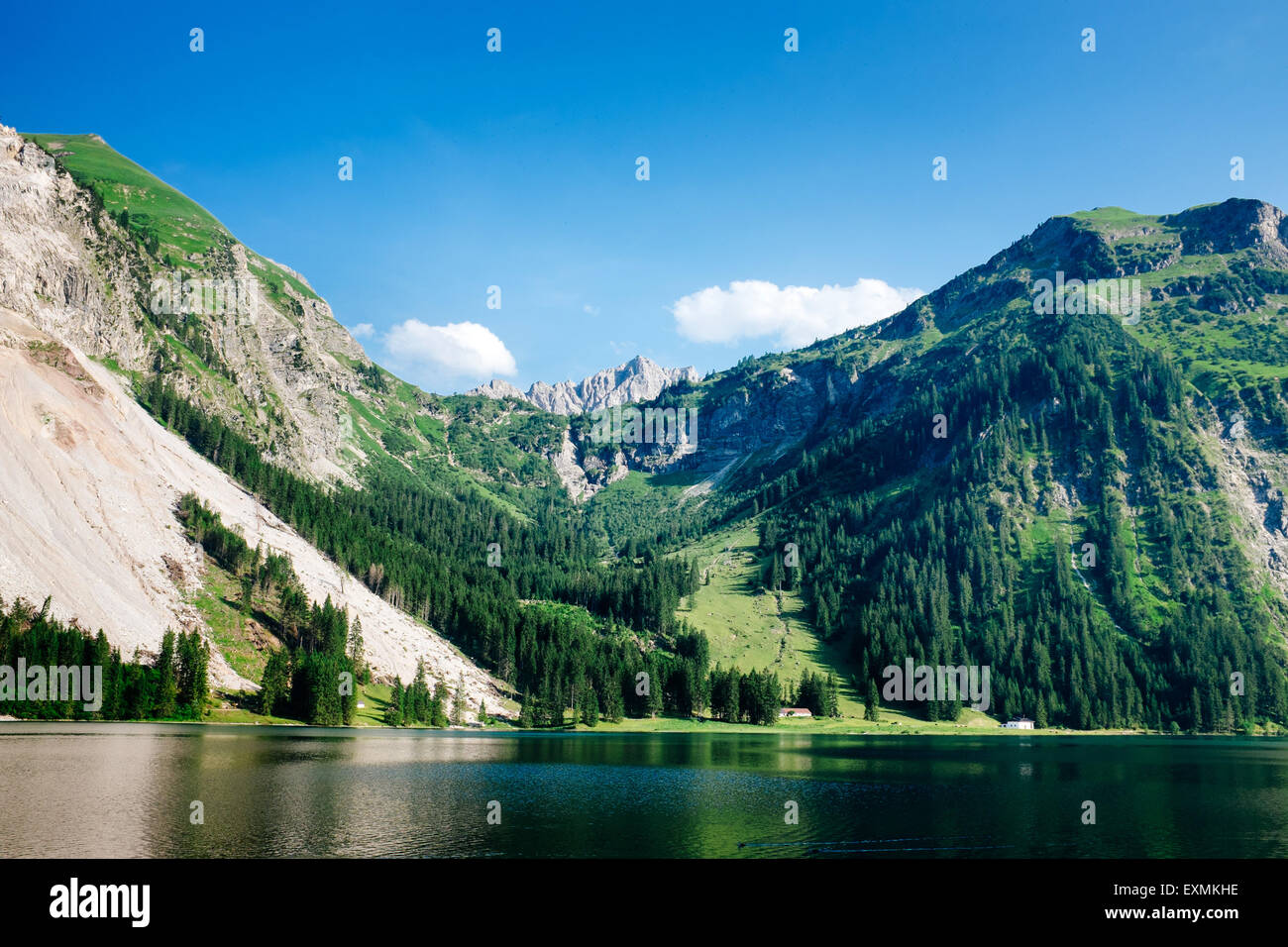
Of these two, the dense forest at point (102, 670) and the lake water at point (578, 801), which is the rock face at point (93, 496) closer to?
the dense forest at point (102, 670)

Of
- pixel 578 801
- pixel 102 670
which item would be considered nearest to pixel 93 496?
pixel 102 670

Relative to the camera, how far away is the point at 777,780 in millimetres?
76000

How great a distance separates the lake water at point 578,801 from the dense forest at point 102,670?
658 cm

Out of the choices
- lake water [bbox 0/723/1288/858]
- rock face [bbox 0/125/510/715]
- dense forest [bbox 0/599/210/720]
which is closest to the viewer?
lake water [bbox 0/723/1288/858]

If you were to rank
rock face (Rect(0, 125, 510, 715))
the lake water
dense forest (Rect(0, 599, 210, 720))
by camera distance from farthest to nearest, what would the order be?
rock face (Rect(0, 125, 510, 715))
dense forest (Rect(0, 599, 210, 720))
the lake water

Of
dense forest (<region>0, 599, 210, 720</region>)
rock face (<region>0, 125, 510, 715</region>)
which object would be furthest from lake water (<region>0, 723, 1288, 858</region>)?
rock face (<region>0, 125, 510, 715</region>)

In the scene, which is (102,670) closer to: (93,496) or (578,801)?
(93,496)

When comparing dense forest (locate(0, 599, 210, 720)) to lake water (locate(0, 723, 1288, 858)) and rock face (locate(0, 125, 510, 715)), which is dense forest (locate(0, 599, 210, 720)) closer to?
rock face (locate(0, 125, 510, 715))

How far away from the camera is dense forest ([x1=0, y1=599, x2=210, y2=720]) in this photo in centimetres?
10225

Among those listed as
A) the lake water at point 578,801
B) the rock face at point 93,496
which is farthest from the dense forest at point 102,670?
the lake water at point 578,801

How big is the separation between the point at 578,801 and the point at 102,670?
83.9m

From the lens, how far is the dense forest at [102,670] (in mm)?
102250

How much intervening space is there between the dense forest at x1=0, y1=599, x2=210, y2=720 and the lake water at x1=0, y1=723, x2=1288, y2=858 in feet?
21.6

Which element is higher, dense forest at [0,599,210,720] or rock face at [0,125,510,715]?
rock face at [0,125,510,715]
